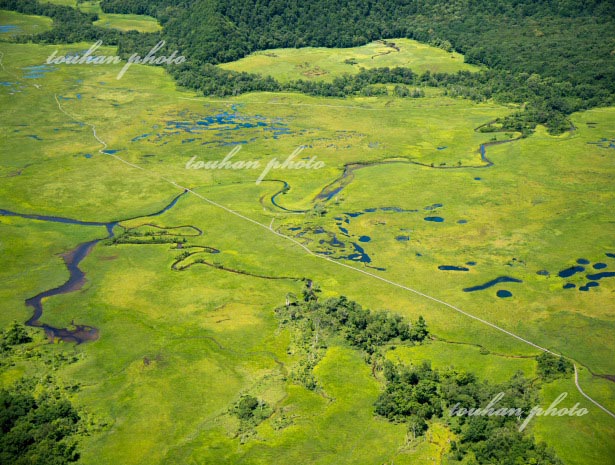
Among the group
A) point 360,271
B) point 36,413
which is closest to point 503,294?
point 360,271

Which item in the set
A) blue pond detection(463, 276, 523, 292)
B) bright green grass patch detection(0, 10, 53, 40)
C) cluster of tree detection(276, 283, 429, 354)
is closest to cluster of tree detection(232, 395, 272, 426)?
cluster of tree detection(276, 283, 429, 354)

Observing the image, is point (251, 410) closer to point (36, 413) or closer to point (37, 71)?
point (36, 413)

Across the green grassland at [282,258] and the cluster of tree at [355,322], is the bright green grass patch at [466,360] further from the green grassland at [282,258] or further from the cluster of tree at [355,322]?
the cluster of tree at [355,322]

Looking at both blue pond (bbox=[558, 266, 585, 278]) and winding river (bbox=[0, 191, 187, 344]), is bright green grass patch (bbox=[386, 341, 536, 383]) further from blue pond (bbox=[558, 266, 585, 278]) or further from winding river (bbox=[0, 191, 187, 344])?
winding river (bbox=[0, 191, 187, 344])

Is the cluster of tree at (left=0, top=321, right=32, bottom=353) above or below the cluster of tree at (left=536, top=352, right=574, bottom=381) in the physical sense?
below

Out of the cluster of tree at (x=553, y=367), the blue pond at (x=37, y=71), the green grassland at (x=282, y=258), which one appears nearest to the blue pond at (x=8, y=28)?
the blue pond at (x=37, y=71)

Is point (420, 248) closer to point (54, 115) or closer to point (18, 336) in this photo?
point (18, 336)
